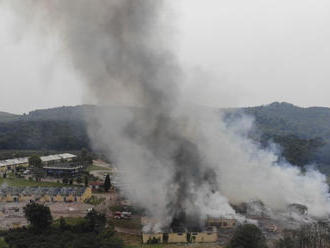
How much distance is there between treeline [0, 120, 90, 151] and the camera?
94.2m

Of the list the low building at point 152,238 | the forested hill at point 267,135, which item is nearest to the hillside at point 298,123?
the forested hill at point 267,135

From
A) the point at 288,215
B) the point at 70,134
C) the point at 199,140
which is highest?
the point at 70,134

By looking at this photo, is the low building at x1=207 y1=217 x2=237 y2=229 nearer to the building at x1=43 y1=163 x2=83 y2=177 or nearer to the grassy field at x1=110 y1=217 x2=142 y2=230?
the grassy field at x1=110 y1=217 x2=142 y2=230

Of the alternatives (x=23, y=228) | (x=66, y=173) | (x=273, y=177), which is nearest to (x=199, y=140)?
(x=273, y=177)

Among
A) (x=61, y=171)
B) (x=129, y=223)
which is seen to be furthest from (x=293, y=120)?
(x=129, y=223)

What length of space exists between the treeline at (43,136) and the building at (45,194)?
157ft

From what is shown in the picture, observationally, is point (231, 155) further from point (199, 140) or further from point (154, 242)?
point (154, 242)

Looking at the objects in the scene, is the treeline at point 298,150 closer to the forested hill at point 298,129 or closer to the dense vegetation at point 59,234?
the forested hill at point 298,129

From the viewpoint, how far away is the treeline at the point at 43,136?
309 ft

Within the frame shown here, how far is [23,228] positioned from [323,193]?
28.2 metres

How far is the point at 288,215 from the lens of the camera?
35719 mm

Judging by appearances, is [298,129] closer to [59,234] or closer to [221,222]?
[221,222]

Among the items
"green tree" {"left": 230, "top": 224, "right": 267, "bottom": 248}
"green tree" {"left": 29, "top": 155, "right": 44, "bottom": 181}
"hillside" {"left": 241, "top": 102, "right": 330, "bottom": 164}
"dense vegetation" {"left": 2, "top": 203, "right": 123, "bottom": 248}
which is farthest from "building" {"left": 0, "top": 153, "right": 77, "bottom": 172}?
"green tree" {"left": 230, "top": 224, "right": 267, "bottom": 248}

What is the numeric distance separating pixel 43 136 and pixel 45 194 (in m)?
63.2
